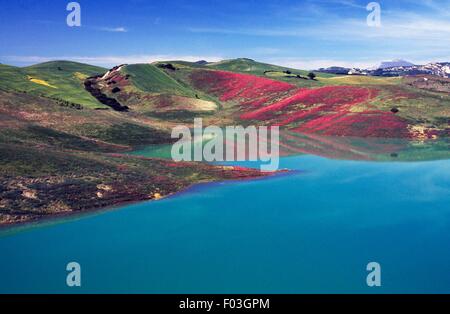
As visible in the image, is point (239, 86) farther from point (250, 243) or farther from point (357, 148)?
point (250, 243)

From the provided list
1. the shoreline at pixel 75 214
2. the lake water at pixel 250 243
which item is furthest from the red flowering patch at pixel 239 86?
the lake water at pixel 250 243

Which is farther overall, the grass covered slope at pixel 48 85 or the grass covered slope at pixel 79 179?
the grass covered slope at pixel 48 85

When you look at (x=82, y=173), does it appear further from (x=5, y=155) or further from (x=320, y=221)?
(x=320, y=221)

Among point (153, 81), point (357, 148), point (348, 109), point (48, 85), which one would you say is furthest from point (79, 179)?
point (153, 81)

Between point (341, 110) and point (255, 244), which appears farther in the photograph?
point (341, 110)

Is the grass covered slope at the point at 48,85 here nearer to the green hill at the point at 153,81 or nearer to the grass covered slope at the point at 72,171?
the green hill at the point at 153,81
